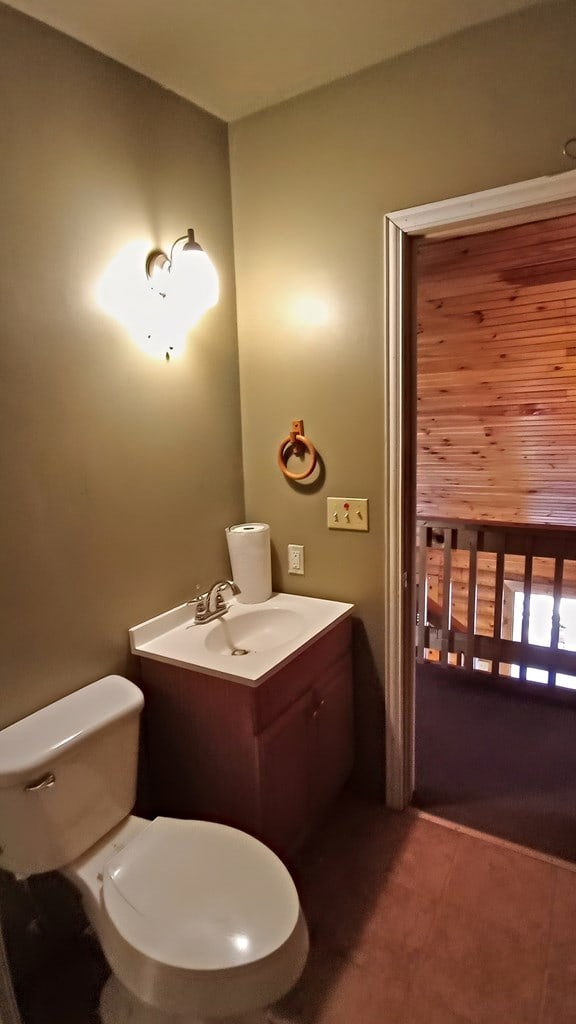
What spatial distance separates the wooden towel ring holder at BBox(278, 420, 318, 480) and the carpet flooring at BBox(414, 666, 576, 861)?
1.33m

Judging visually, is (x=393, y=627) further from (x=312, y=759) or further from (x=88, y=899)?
(x=88, y=899)

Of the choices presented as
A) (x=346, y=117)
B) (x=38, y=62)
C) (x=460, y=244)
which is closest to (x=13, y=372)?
(x=38, y=62)

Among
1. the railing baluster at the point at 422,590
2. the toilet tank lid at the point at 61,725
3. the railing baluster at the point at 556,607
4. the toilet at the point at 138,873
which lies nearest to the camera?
the toilet at the point at 138,873

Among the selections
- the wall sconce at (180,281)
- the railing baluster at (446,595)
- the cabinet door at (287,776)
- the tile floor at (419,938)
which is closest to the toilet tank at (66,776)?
the cabinet door at (287,776)

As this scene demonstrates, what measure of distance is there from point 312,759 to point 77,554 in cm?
99

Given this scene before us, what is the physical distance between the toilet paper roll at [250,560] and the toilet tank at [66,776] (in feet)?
2.01

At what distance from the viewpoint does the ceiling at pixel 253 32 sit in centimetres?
139

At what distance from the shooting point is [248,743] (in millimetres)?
1542

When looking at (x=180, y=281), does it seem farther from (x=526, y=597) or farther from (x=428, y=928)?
(x=526, y=597)

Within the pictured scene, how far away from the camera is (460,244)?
116 inches

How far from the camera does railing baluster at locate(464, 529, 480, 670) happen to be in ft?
9.71

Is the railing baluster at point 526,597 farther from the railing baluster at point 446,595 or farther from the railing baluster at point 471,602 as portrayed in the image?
the railing baluster at point 446,595

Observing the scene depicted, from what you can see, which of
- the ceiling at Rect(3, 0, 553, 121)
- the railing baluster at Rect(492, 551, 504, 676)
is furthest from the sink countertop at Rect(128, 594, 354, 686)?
the ceiling at Rect(3, 0, 553, 121)

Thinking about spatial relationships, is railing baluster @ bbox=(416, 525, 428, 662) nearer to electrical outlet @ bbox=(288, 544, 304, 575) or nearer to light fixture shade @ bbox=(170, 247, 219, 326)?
electrical outlet @ bbox=(288, 544, 304, 575)
